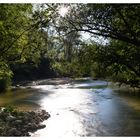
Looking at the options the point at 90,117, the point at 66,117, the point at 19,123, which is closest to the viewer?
the point at 19,123

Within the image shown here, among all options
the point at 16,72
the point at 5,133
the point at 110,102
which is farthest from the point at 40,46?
the point at 16,72

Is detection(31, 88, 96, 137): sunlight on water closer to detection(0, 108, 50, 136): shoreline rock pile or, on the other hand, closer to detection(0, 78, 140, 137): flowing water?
detection(0, 78, 140, 137): flowing water

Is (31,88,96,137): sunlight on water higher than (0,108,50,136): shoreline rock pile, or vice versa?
(0,108,50,136): shoreline rock pile

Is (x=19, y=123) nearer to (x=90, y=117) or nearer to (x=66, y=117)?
(x=66, y=117)

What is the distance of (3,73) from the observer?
59.0 ft

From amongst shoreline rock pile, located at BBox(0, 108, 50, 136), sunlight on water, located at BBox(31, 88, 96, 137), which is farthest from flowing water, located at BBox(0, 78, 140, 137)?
shoreline rock pile, located at BBox(0, 108, 50, 136)

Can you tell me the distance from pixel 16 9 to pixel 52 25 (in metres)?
5.29

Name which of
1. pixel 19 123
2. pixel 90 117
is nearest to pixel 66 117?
pixel 90 117

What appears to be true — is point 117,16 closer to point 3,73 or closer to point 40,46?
point 40,46

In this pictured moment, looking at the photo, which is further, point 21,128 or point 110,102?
point 110,102

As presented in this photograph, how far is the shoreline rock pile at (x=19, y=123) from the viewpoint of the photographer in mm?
15281

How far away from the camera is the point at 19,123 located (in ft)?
56.1

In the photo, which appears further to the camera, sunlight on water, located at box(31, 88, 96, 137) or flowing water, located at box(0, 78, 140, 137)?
sunlight on water, located at box(31, 88, 96, 137)

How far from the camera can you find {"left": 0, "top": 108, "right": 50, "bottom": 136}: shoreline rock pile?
15281mm
